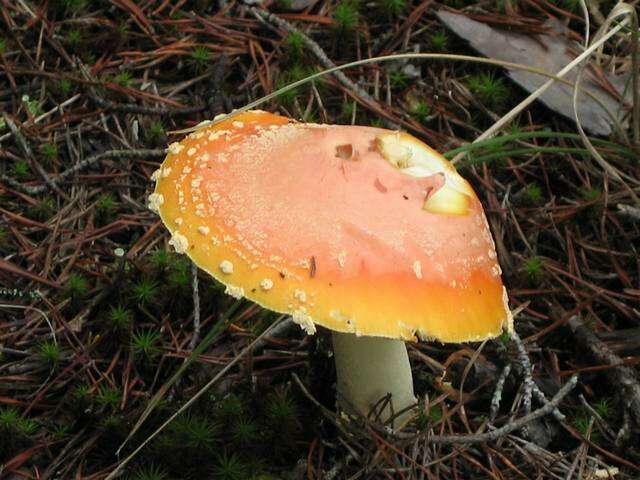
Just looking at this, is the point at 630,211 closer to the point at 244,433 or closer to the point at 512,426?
the point at 512,426

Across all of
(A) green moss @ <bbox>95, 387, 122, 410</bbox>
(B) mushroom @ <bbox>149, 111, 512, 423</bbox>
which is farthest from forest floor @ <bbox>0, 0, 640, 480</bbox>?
(B) mushroom @ <bbox>149, 111, 512, 423</bbox>

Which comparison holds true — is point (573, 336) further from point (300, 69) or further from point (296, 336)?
point (300, 69)

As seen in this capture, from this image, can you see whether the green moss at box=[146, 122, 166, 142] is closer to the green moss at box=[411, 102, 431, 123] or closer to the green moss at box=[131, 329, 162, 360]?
the green moss at box=[131, 329, 162, 360]

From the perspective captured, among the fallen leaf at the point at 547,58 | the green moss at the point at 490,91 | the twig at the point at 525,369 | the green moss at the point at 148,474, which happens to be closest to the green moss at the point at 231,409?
the green moss at the point at 148,474

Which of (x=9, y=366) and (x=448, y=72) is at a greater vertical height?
(x=448, y=72)

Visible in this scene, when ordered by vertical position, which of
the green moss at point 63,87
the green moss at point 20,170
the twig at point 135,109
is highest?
the green moss at point 63,87

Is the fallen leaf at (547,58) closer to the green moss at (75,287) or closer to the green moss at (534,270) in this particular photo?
the green moss at (534,270)

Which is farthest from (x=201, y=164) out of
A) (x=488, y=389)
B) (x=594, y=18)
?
(x=594, y=18)
